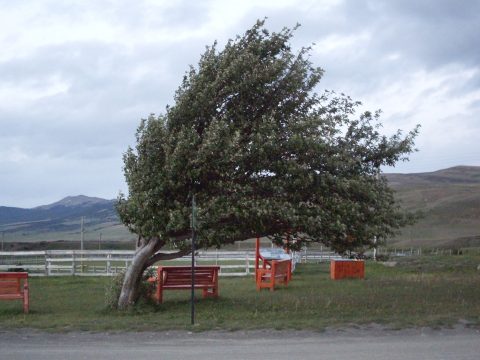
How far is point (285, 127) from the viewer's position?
16.9 metres

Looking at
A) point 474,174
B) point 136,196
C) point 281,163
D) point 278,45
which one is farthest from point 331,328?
point 474,174

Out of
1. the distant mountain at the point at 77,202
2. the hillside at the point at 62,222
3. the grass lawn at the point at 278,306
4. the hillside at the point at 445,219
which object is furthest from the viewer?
the distant mountain at the point at 77,202

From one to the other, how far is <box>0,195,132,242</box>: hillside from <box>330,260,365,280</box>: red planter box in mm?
43641

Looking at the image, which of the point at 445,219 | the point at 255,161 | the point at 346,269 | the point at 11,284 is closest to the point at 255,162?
the point at 255,161

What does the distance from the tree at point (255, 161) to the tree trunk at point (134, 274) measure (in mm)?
77

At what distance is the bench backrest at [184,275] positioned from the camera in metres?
19.6

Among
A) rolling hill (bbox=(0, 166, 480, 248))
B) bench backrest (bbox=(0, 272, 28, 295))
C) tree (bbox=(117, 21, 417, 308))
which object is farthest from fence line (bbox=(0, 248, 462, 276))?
tree (bbox=(117, 21, 417, 308))

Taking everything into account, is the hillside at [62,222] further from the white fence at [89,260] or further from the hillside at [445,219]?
the white fence at [89,260]

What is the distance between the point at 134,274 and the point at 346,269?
40.3 ft

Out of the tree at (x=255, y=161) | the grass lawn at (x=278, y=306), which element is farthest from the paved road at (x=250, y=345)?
the tree at (x=255, y=161)

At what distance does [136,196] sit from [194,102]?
105 inches

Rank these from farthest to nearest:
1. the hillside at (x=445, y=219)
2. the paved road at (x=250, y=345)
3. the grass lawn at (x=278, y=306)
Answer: the hillside at (x=445, y=219)
the grass lawn at (x=278, y=306)
the paved road at (x=250, y=345)

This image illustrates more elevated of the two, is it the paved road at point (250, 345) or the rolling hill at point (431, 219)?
the rolling hill at point (431, 219)

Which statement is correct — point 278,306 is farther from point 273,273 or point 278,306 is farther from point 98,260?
point 98,260
